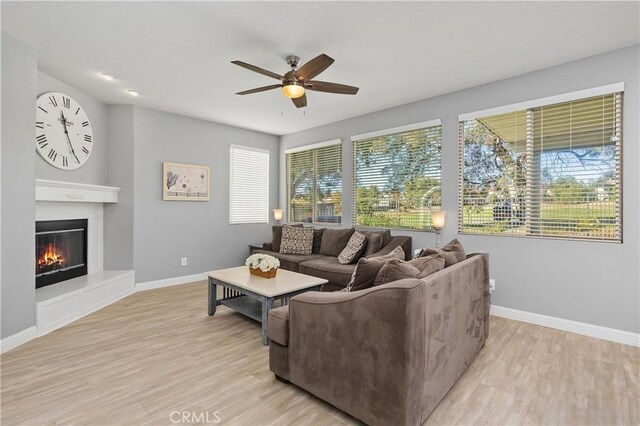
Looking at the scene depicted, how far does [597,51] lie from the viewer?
2990mm

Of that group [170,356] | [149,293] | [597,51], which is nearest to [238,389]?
[170,356]

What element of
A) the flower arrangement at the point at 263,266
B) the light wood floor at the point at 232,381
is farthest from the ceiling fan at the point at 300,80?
the light wood floor at the point at 232,381

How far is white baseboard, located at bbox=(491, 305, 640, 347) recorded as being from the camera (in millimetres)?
2893

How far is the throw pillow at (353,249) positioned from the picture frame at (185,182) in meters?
2.61

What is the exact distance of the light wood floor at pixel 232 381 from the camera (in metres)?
1.88

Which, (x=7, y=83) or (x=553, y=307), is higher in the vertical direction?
(x=7, y=83)

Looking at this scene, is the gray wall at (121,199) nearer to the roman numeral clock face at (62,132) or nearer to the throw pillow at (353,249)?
the roman numeral clock face at (62,132)

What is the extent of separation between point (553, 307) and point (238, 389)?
3.22 meters

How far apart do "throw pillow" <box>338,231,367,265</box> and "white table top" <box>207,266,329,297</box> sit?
977mm

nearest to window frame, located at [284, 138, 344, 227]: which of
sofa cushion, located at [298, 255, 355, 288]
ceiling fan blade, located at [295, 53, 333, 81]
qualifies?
sofa cushion, located at [298, 255, 355, 288]

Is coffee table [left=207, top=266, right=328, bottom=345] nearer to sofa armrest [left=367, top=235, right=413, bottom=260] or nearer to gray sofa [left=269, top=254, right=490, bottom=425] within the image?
gray sofa [left=269, top=254, right=490, bottom=425]

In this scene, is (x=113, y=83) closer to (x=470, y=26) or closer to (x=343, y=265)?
(x=343, y=265)

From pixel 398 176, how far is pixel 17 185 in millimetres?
4294

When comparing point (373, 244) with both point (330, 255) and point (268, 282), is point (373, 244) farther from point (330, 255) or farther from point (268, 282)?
point (268, 282)
